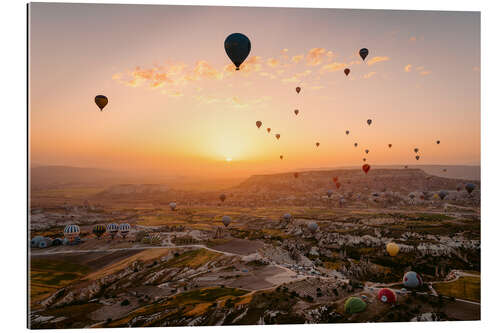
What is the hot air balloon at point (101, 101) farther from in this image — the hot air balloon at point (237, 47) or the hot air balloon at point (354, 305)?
the hot air balloon at point (354, 305)

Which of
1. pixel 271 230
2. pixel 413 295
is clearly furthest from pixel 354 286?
pixel 271 230

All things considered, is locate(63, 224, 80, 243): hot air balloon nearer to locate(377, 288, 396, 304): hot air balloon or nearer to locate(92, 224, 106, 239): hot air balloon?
locate(92, 224, 106, 239): hot air balloon

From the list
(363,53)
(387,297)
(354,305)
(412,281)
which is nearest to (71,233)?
(354,305)

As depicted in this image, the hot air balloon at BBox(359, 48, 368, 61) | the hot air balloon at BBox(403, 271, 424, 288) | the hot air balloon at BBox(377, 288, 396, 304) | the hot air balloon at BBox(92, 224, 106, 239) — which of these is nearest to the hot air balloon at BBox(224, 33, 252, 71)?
the hot air balloon at BBox(359, 48, 368, 61)

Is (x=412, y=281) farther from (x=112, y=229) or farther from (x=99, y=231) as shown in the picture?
(x=99, y=231)

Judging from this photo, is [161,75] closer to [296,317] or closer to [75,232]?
[296,317]

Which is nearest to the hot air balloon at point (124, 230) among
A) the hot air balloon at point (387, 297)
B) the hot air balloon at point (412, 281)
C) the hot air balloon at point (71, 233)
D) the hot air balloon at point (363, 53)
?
the hot air balloon at point (71, 233)
